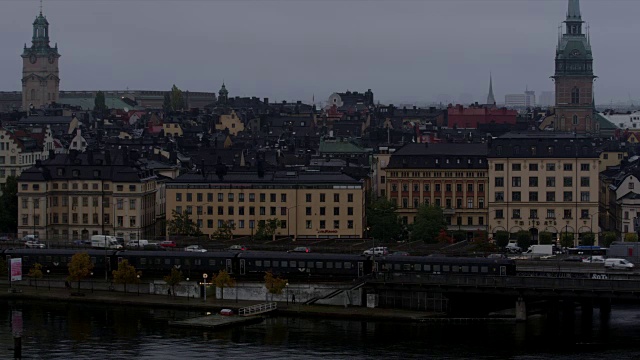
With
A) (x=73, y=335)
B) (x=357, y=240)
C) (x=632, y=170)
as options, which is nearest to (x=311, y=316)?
(x=73, y=335)

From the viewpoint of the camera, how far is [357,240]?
378ft

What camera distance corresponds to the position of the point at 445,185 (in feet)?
422

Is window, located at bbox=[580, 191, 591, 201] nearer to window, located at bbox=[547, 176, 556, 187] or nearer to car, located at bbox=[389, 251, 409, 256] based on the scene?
window, located at bbox=[547, 176, 556, 187]

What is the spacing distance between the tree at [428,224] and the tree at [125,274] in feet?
97.0

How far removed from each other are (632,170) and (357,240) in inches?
1072

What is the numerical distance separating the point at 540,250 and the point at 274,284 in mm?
24452

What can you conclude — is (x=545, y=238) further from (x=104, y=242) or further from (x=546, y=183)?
(x=104, y=242)

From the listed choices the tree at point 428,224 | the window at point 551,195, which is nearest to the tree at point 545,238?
the window at point 551,195

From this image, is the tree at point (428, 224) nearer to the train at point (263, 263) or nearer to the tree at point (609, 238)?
the tree at point (609, 238)

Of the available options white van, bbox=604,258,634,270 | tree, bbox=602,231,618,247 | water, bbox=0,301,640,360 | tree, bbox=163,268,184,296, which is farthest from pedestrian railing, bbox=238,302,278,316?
tree, bbox=602,231,618,247

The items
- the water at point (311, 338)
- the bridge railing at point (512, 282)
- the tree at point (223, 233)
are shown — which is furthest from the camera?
the tree at point (223, 233)

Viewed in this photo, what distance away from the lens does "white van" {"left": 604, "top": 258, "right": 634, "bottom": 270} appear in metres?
94.7

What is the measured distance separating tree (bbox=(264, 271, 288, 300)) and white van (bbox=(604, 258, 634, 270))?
19.8 m

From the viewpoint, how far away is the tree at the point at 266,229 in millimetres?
114750
